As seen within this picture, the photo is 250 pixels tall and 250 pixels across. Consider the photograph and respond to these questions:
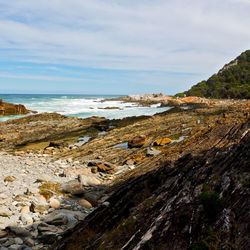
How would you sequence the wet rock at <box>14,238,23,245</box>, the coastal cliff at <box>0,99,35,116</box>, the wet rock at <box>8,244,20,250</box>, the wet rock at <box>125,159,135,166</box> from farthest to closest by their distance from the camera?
the coastal cliff at <box>0,99,35,116</box>, the wet rock at <box>125,159,135,166</box>, the wet rock at <box>14,238,23,245</box>, the wet rock at <box>8,244,20,250</box>


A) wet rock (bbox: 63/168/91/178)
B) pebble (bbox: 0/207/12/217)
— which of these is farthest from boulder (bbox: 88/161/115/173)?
pebble (bbox: 0/207/12/217)

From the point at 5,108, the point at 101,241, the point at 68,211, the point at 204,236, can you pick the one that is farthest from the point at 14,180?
the point at 5,108

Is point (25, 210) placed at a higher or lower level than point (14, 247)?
lower

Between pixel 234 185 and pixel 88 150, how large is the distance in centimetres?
2014

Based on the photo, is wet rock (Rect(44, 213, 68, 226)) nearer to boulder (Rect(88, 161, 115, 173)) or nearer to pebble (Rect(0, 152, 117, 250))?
pebble (Rect(0, 152, 117, 250))

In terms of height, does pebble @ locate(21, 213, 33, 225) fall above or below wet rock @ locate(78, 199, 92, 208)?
above

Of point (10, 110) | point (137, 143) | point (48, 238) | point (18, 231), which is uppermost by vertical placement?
point (10, 110)

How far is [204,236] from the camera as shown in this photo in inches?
175

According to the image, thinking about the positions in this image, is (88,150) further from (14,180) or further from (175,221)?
(175,221)

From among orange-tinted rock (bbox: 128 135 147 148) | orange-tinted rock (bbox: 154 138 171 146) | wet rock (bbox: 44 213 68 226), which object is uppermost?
orange-tinted rock (bbox: 154 138 171 146)

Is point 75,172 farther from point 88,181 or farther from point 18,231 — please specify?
point 18,231

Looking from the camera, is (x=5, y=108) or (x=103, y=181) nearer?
(x=103, y=181)

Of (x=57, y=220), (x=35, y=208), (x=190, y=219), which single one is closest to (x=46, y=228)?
(x=57, y=220)

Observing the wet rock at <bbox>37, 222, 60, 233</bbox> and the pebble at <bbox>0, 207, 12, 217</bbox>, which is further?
the pebble at <bbox>0, 207, 12, 217</bbox>
